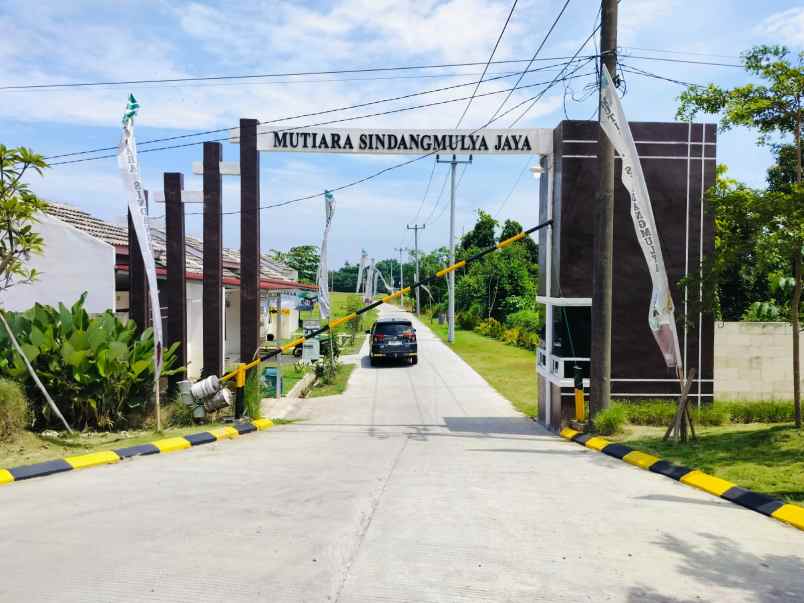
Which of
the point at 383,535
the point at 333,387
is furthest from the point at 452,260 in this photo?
the point at 383,535

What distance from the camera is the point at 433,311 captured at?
206 feet

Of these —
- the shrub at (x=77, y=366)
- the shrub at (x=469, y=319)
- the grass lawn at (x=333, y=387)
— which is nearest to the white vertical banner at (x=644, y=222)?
the shrub at (x=77, y=366)

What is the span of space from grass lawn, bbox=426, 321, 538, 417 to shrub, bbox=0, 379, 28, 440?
9305 millimetres

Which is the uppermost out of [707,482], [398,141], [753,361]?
[398,141]

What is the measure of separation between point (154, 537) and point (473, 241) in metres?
56.5

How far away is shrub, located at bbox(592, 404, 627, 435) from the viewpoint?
10.4 metres

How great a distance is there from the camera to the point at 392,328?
24219 mm

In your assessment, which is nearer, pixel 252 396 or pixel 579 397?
pixel 579 397

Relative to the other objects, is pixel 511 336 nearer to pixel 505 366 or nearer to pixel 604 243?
pixel 505 366

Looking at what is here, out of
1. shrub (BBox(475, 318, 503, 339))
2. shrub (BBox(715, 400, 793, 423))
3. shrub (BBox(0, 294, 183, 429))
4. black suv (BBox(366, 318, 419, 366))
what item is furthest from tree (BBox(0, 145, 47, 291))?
shrub (BBox(475, 318, 503, 339))

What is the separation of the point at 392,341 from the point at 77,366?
14543mm

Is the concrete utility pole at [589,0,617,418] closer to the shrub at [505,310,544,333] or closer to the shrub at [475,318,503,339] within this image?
the shrub at [505,310,544,333]

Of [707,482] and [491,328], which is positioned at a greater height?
[491,328]

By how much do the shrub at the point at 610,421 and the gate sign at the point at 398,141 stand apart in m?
4.96
